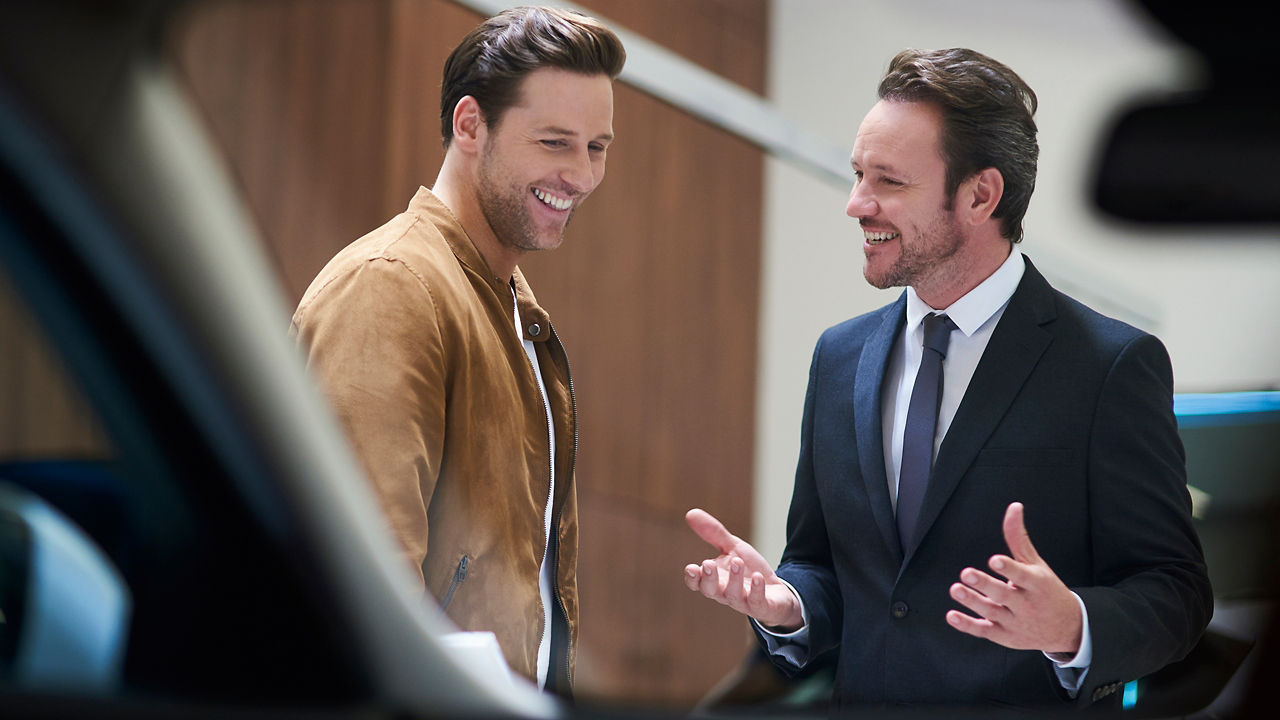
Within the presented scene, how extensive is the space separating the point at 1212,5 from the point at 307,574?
1.27 feet

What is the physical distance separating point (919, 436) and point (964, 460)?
0.22 ft

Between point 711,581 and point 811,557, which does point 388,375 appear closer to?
point 711,581

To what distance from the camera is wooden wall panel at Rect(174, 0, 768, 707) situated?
3744 mm

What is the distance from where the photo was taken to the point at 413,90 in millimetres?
3922

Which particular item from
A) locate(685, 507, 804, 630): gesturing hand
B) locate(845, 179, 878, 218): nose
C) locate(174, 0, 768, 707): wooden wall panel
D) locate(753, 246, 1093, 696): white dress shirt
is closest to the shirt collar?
locate(753, 246, 1093, 696): white dress shirt

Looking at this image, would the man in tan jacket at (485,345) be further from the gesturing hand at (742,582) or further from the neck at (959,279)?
the neck at (959,279)

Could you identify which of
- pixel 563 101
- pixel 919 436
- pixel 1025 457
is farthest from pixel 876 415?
pixel 563 101

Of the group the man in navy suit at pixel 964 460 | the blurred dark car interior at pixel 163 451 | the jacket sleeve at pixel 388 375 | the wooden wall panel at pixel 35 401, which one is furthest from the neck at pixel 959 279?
the wooden wall panel at pixel 35 401

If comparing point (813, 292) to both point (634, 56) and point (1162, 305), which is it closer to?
point (1162, 305)

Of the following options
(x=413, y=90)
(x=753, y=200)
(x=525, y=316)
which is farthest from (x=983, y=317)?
(x=753, y=200)

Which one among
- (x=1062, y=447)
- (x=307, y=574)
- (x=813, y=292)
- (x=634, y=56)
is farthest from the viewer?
(x=813, y=292)

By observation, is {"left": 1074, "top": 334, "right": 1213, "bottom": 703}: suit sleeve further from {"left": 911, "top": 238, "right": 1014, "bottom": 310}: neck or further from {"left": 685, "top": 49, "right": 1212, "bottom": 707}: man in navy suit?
{"left": 911, "top": 238, "right": 1014, "bottom": 310}: neck

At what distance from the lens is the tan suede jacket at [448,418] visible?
1112mm

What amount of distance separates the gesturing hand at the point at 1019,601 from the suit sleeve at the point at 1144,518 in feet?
0.39
